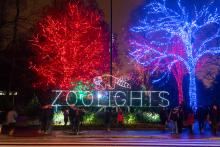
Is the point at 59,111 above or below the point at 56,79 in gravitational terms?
below

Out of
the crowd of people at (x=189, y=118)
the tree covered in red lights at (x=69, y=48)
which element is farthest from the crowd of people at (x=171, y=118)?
the tree covered in red lights at (x=69, y=48)

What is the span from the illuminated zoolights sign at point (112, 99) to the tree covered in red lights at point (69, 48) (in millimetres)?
3590

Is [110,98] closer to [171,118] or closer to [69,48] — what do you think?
[171,118]

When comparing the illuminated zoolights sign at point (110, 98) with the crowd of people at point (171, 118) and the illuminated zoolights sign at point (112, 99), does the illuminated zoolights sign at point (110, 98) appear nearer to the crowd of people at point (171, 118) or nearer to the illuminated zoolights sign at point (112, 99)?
the illuminated zoolights sign at point (112, 99)

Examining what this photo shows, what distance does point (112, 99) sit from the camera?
33.0 metres

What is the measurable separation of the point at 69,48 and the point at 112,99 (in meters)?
7.80

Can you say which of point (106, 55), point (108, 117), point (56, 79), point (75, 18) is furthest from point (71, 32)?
point (108, 117)

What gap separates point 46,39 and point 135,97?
1195 centimetres

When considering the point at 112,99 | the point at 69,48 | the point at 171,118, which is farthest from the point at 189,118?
the point at 69,48

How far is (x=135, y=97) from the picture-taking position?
3316cm

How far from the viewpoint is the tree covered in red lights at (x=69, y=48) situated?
3900 cm

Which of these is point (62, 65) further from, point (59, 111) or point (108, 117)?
point (108, 117)

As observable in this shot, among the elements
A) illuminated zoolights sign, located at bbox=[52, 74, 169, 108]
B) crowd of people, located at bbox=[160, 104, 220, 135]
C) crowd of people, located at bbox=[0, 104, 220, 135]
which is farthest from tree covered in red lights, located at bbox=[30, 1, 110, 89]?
crowd of people, located at bbox=[160, 104, 220, 135]

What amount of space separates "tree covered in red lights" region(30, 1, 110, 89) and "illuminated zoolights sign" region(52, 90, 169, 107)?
11.8 ft
